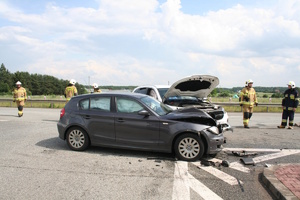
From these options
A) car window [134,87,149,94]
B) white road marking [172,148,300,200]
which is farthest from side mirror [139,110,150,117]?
car window [134,87,149,94]

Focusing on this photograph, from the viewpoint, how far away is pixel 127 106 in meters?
5.68

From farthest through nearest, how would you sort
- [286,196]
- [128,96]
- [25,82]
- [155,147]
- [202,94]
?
Answer: [25,82] → [202,94] → [128,96] → [155,147] → [286,196]

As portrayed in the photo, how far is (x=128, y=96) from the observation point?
5797 millimetres

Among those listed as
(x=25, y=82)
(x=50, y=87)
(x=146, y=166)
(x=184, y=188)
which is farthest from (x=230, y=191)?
(x=50, y=87)

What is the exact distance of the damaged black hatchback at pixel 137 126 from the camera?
17.0 feet

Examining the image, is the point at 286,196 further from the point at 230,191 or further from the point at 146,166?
the point at 146,166

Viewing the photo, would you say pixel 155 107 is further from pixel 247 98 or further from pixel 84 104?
pixel 247 98

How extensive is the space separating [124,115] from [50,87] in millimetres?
117510

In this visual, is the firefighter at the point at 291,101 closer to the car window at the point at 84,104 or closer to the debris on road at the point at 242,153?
the debris on road at the point at 242,153

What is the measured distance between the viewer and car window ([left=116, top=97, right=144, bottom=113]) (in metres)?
5.59

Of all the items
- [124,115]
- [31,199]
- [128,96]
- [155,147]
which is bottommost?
[31,199]

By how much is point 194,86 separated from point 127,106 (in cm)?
351

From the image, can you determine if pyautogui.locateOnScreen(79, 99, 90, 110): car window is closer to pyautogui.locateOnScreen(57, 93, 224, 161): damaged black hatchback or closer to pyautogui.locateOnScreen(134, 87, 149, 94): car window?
pyautogui.locateOnScreen(57, 93, 224, 161): damaged black hatchback

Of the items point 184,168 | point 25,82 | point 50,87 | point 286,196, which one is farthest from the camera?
→ point 50,87
